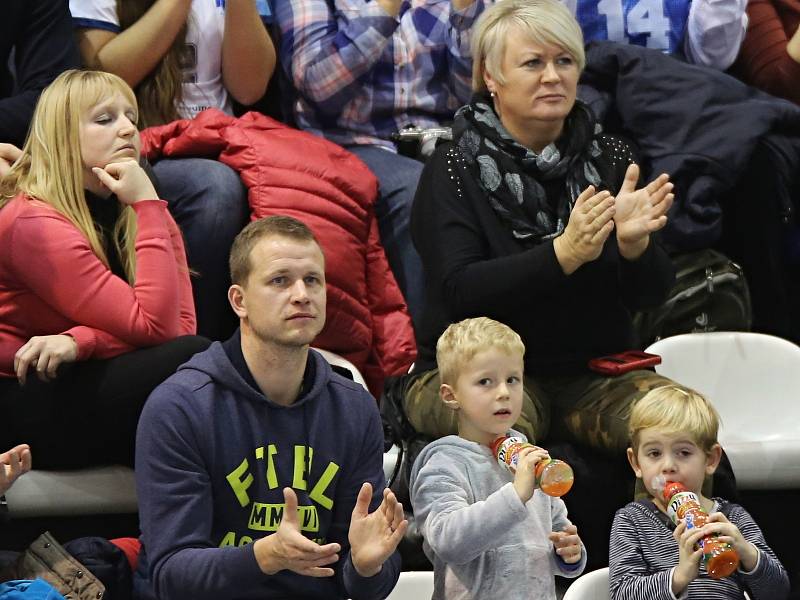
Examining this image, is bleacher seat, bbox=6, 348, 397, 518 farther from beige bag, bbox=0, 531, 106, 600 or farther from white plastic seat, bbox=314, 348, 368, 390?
white plastic seat, bbox=314, 348, 368, 390

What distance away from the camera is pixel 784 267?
3398mm

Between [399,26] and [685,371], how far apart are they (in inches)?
42.8

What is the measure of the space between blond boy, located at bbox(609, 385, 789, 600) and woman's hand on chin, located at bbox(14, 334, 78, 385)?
0.99 meters

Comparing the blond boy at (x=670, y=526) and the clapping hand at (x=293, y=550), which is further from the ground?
the clapping hand at (x=293, y=550)

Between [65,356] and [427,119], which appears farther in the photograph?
[427,119]

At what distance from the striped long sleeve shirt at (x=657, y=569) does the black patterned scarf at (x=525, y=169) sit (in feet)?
2.22

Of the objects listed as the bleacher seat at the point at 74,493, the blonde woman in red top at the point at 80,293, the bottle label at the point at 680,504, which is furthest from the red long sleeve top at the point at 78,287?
the bottle label at the point at 680,504

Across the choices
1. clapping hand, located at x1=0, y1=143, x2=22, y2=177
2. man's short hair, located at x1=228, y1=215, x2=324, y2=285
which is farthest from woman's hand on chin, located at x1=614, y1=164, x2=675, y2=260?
clapping hand, located at x1=0, y1=143, x2=22, y2=177

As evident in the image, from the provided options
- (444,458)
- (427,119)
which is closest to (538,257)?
(444,458)

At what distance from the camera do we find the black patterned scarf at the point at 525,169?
2887 millimetres

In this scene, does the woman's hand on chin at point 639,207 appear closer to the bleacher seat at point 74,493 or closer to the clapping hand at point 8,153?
the bleacher seat at point 74,493

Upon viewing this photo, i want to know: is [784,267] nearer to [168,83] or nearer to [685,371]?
[685,371]

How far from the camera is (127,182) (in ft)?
8.50

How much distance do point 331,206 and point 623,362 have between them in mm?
727
